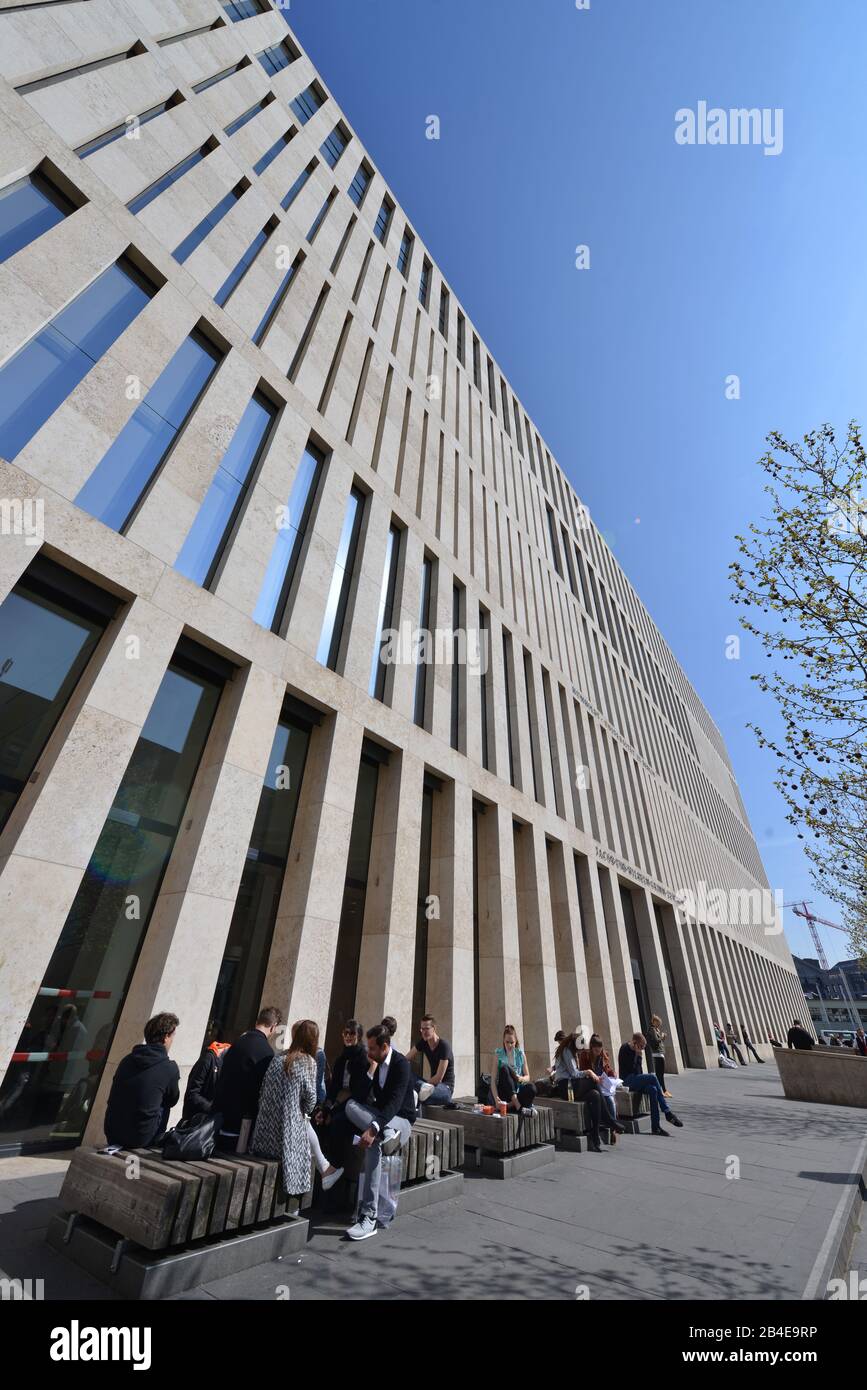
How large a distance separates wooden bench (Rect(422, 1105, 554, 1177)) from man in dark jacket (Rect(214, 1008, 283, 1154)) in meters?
3.72

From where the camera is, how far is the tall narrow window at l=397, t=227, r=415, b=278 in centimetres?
2094

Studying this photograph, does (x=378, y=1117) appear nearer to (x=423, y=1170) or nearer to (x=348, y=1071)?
(x=348, y=1071)

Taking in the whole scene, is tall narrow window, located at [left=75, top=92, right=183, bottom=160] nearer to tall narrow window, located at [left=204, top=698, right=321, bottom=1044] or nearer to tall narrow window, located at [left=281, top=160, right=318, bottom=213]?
tall narrow window, located at [left=281, top=160, right=318, bottom=213]

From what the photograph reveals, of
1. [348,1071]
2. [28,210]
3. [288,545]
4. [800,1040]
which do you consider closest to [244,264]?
[28,210]

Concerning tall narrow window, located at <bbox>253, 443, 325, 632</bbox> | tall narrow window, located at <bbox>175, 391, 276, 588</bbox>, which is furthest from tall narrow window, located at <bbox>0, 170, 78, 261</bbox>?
tall narrow window, located at <bbox>253, 443, 325, 632</bbox>

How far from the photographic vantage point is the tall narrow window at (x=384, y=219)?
19.9 m

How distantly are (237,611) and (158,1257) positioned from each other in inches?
317

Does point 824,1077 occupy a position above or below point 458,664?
below

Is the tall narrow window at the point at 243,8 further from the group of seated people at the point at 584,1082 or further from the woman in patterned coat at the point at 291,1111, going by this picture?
the group of seated people at the point at 584,1082

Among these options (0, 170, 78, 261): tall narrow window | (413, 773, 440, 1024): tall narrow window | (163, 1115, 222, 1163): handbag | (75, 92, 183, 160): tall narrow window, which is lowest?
(163, 1115, 222, 1163): handbag

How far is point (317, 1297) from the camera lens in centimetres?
396

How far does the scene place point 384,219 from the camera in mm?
20531
